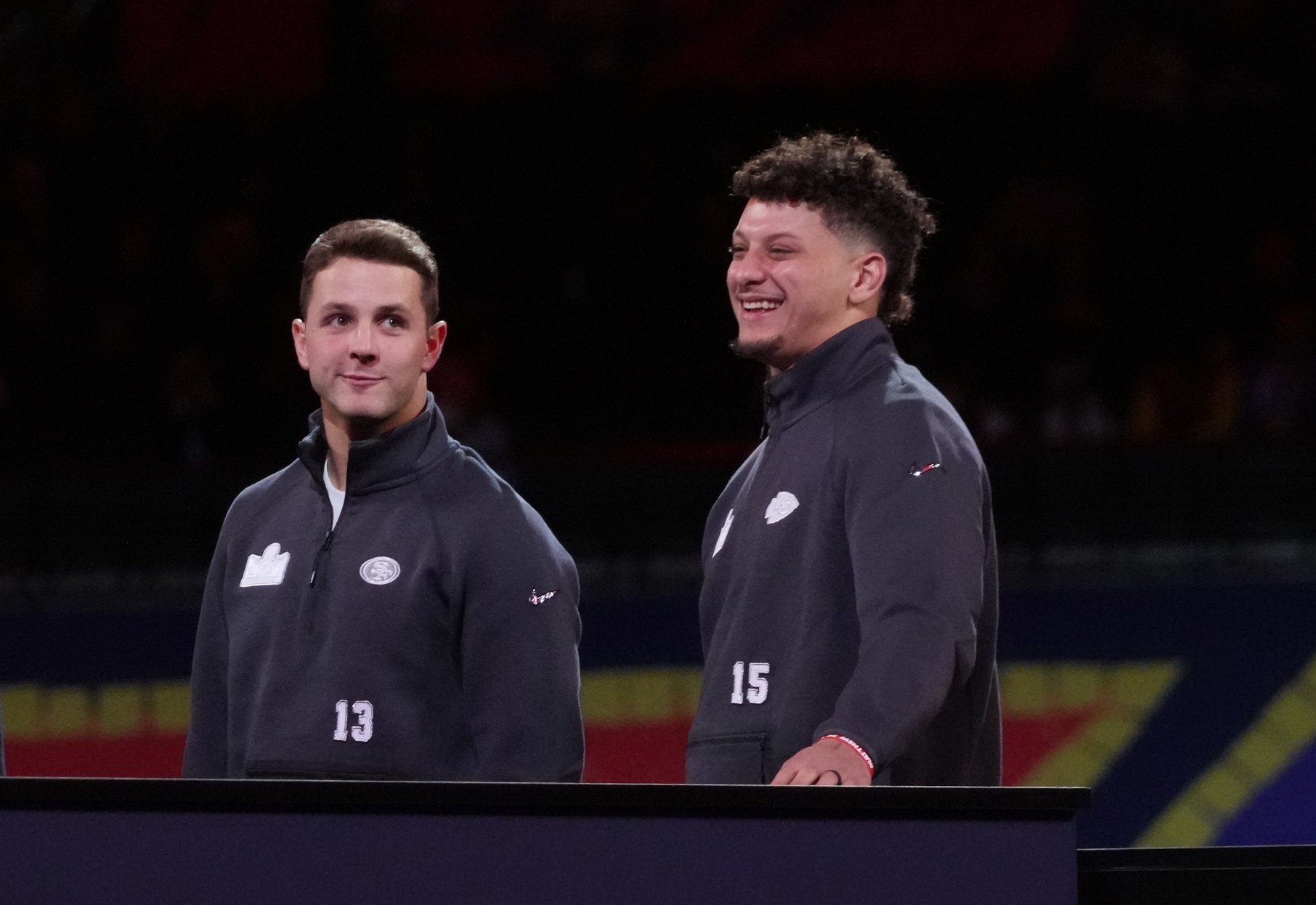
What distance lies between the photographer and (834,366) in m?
2.64

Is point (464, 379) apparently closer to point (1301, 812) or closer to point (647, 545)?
point (647, 545)

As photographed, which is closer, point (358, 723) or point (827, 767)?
point (827, 767)

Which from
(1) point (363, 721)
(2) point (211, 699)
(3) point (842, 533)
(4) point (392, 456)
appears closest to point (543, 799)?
(3) point (842, 533)

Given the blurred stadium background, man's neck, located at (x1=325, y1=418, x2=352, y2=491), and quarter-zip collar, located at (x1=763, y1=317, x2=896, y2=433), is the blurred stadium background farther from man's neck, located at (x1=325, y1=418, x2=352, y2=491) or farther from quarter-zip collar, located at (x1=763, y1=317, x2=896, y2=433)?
quarter-zip collar, located at (x1=763, y1=317, x2=896, y2=433)

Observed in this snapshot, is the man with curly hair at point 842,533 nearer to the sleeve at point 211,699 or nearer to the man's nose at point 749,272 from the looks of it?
the man's nose at point 749,272

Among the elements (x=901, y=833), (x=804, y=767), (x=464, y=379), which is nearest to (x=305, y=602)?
(x=804, y=767)

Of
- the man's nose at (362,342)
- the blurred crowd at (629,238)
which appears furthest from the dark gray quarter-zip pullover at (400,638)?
the blurred crowd at (629,238)

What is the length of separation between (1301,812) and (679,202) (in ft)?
13.5

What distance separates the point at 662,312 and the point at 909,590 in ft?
19.0

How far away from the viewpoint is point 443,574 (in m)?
2.75

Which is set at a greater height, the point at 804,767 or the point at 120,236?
the point at 120,236

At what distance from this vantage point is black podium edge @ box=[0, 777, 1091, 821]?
1.84 meters

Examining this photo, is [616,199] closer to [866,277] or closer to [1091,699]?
[1091,699]

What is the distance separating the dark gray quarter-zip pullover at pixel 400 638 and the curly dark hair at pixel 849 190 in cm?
60
